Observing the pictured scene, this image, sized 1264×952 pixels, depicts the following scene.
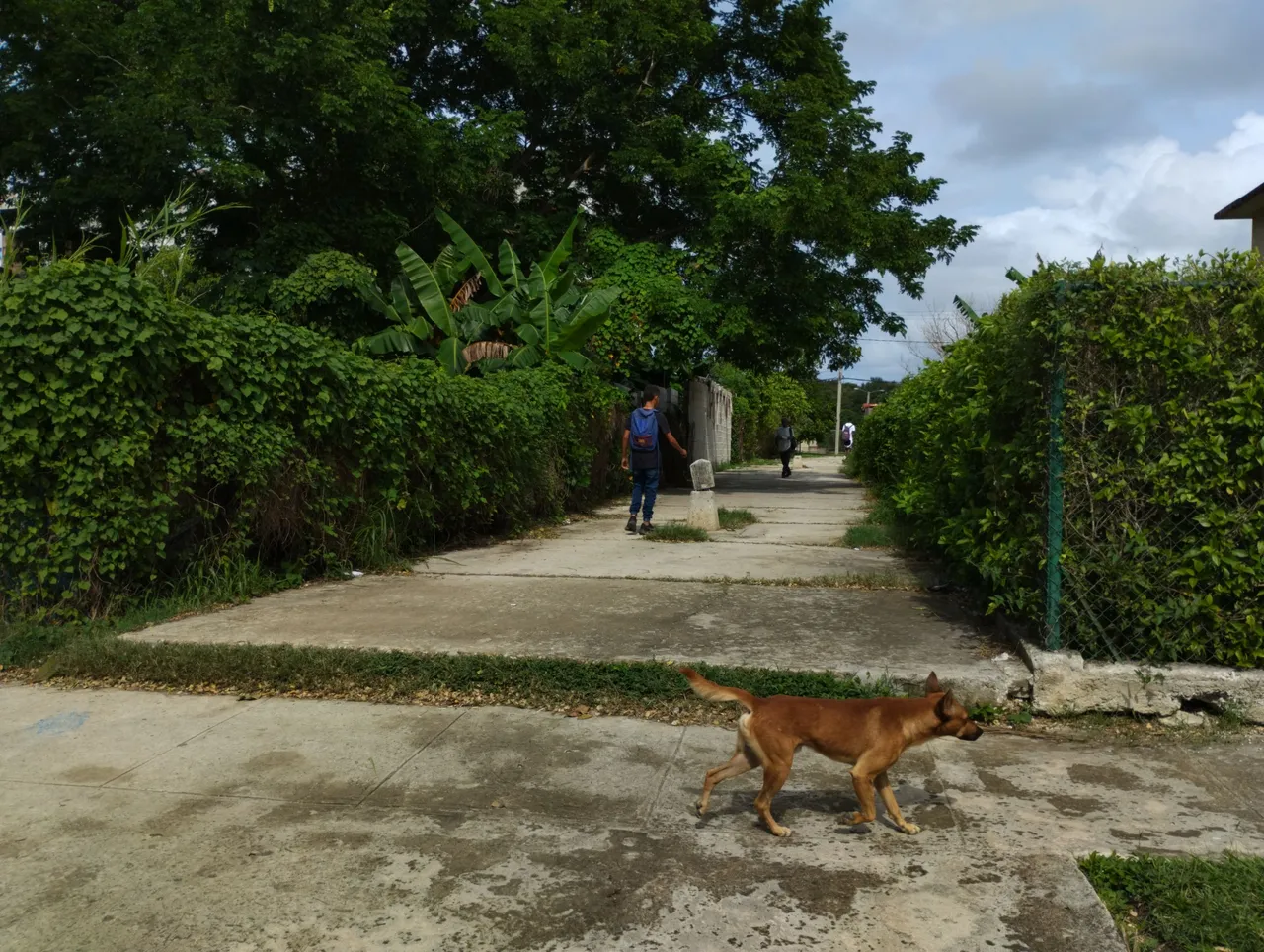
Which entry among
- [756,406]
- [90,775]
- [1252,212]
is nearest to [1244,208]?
[1252,212]

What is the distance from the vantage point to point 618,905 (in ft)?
10.9

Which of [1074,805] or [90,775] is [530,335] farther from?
[1074,805]

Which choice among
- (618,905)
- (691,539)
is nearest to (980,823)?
(618,905)

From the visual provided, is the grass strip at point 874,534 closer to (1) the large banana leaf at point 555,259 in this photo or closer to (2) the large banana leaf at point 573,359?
(2) the large banana leaf at point 573,359

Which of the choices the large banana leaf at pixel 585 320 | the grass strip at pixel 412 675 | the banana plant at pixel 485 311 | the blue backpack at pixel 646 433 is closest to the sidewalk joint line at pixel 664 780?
the grass strip at pixel 412 675

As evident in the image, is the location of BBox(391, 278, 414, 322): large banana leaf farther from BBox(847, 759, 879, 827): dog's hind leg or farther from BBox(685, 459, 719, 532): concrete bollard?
BBox(847, 759, 879, 827): dog's hind leg

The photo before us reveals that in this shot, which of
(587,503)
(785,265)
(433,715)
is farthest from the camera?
(785,265)

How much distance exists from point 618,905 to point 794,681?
2395 mm

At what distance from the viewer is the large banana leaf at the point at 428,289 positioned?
1438 centimetres

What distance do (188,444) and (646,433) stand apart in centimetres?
588

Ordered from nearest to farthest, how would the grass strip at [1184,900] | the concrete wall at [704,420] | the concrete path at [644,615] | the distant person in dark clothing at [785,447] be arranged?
1. the grass strip at [1184,900]
2. the concrete path at [644,615]
3. the concrete wall at [704,420]
4. the distant person in dark clothing at [785,447]

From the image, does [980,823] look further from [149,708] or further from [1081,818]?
[149,708]

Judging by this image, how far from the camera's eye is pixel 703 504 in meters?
12.5

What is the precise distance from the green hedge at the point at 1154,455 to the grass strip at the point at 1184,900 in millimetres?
2004
